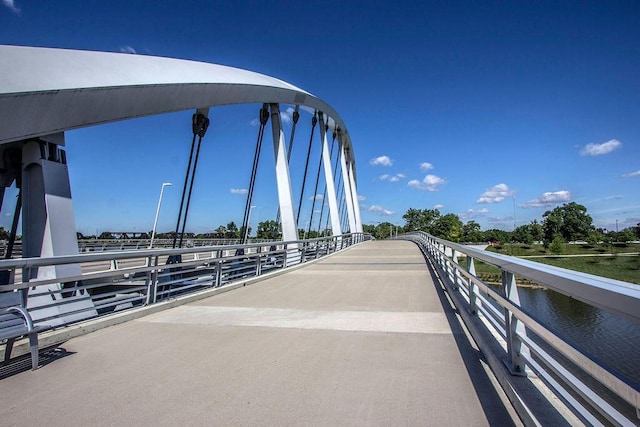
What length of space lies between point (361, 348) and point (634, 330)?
7746mm

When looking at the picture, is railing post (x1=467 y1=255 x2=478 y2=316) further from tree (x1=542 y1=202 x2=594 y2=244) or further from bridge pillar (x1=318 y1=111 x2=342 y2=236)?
tree (x1=542 y1=202 x2=594 y2=244)

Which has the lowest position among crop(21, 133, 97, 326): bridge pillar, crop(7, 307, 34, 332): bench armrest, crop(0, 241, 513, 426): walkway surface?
crop(0, 241, 513, 426): walkway surface

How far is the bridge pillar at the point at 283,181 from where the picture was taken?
1596 centimetres

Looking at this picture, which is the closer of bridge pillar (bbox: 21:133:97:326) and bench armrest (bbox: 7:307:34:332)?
bench armrest (bbox: 7:307:34:332)

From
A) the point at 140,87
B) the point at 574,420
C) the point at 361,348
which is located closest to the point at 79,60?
the point at 140,87

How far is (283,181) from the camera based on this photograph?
642 inches

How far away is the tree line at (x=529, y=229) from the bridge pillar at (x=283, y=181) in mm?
11781

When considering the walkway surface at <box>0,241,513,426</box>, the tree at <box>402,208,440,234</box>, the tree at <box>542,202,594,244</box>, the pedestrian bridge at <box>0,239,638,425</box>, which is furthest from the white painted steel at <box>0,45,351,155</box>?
the tree at <box>402,208,440,234</box>

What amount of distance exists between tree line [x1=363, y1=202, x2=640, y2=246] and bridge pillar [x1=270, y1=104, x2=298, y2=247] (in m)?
11.8

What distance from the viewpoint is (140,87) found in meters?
7.64

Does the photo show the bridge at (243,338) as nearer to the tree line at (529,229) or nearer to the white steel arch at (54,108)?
the white steel arch at (54,108)

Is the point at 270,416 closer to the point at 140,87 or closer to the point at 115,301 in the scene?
the point at 115,301

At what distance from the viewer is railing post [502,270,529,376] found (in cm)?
309

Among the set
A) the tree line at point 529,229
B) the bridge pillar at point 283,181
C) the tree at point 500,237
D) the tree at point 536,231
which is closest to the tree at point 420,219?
the tree line at point 529,229
